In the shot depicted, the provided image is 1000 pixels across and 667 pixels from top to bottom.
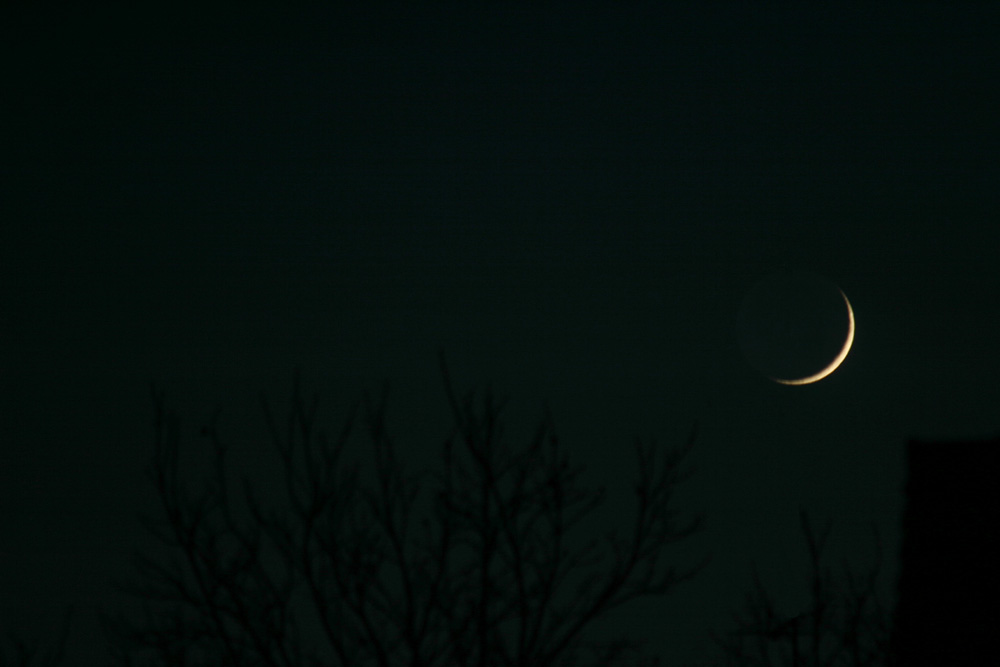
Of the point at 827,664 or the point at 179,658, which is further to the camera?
the point at 827,664

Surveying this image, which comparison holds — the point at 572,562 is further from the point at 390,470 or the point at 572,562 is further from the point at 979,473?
the point at 979,473

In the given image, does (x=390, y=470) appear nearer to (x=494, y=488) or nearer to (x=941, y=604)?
(x=494, y=488)

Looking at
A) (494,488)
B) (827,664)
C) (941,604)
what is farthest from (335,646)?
(941,604)

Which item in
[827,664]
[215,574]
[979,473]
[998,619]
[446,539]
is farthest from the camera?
[979,473]

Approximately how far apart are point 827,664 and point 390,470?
15.0 feet

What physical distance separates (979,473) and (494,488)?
5827mm

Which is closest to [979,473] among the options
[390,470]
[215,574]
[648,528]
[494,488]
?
[648,528]

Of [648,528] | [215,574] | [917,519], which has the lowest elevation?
[215,574]

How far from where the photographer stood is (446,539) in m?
7.62

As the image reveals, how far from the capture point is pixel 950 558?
991 cm

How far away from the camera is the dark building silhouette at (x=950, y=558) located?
9.46 meters

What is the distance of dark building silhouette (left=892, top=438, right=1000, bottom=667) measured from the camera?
9.46m

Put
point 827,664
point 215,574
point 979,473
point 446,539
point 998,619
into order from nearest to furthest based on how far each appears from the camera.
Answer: point 215,574, point 446,539, point 827,664, point 998,619, point 979,473

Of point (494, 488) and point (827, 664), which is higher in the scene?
point (494, 488)
